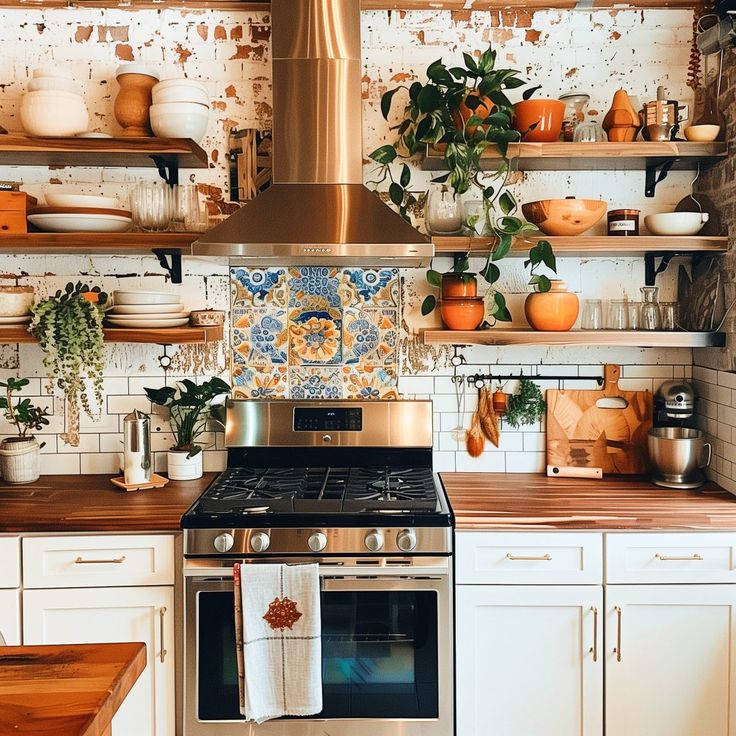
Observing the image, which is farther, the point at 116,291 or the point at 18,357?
the point at 18,357

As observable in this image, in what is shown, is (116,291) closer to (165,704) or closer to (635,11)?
(165,704)

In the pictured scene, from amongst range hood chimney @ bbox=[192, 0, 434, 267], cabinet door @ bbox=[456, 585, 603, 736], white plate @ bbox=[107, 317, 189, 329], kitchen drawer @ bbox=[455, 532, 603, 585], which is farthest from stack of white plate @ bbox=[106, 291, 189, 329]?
cabinet door @ bbox=[456, 585, 603, 736]

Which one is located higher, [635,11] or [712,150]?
[635,11]

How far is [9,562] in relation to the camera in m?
2.59

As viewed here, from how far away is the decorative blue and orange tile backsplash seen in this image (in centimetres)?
326

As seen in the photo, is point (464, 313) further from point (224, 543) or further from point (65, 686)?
point (65, 686)

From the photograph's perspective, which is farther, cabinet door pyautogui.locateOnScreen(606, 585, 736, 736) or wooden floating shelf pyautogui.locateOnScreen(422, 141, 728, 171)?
wooden floating shelf pyautogui.locateOnScreen(422, 141, 728, 171)

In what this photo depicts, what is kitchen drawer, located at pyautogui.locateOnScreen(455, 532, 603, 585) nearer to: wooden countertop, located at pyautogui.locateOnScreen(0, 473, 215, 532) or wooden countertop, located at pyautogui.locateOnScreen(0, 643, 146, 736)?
wooden countertop, located at pyautogui.locateOnScreen(0, 473, 215, 532)

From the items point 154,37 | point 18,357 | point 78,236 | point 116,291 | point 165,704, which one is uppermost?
point 154,37

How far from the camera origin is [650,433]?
3.11 metres

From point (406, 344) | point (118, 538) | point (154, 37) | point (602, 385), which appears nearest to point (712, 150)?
point (602, 385)

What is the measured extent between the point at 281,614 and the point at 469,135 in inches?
71.7

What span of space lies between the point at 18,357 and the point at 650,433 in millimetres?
2539

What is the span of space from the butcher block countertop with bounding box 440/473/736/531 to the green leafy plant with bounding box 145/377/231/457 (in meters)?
0.97
